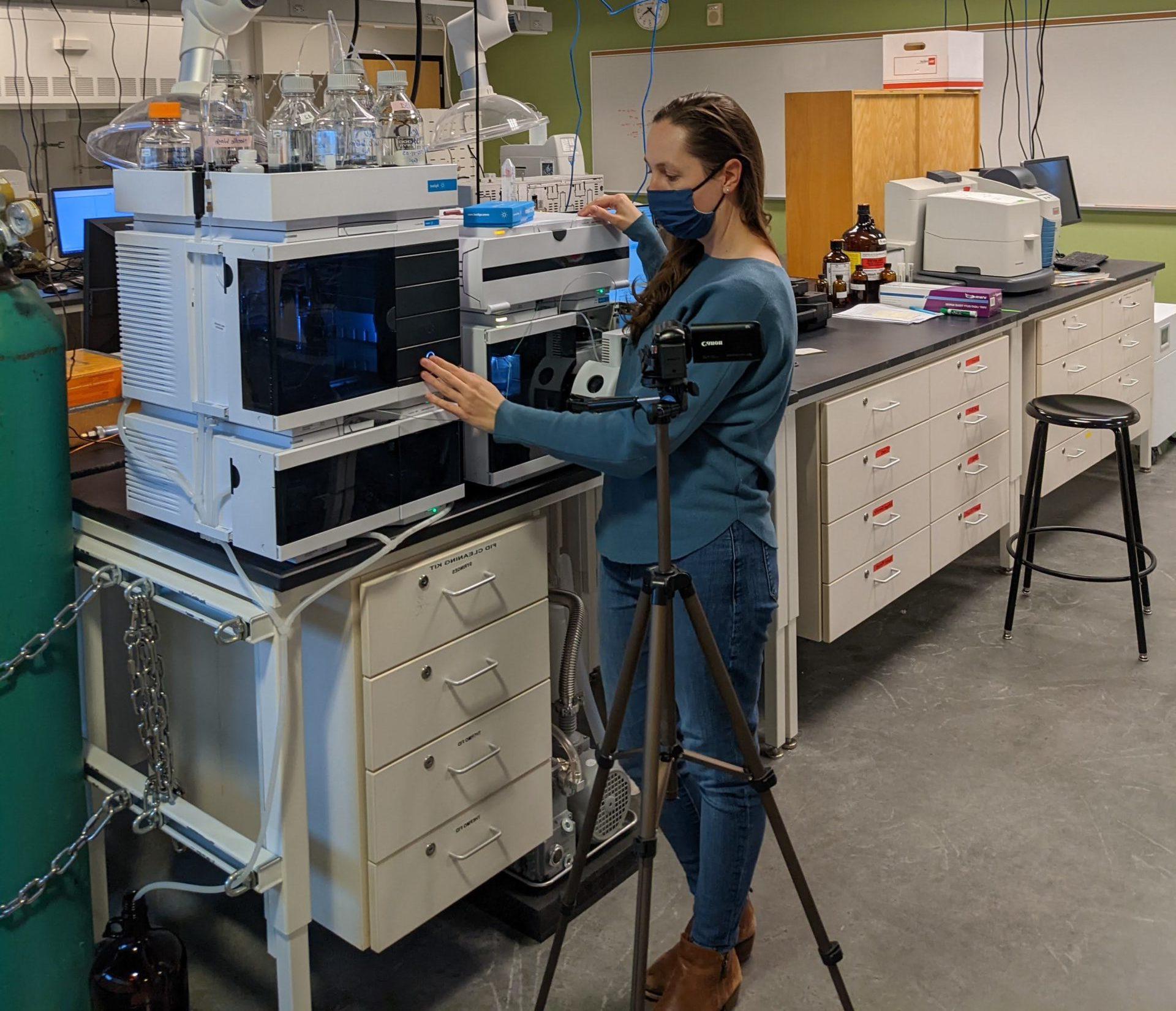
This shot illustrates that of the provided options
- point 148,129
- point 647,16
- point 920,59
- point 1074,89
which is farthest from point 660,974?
point 647,16

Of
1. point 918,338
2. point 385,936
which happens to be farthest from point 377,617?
point 918,338

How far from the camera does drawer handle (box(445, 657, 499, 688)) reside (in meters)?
1.87

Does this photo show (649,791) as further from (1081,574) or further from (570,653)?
(1081,574)

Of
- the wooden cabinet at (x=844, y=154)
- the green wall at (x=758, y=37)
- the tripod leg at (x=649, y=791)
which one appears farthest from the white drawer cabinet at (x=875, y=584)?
the green wall at (x=758, y=37)

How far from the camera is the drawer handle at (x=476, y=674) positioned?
6.12ft

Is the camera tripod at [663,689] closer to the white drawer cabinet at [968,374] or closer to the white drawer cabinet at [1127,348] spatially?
the white drawer cabinet at [968,374]

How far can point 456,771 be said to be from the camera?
190 centimetres

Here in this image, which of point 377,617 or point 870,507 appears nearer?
point 377,617

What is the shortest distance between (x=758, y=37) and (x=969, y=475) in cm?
430

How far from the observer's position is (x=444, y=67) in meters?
4.27

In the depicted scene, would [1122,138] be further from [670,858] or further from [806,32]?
[670,858]

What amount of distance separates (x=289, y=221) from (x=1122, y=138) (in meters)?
5.28

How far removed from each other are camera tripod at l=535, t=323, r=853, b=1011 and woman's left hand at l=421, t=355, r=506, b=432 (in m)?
0.13

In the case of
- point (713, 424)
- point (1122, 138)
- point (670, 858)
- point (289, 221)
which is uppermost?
point (1122, 138)
